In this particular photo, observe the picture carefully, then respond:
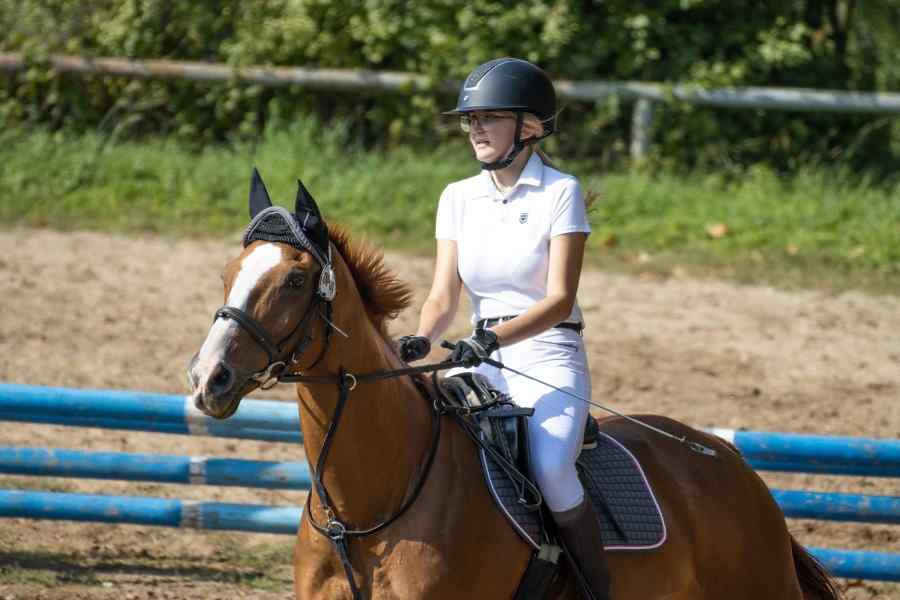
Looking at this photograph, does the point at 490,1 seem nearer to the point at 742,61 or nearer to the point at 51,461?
the point at 742,61

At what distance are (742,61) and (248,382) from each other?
36.3 feet

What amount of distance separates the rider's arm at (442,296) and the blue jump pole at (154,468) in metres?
2.03

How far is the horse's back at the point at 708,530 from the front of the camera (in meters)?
4.88

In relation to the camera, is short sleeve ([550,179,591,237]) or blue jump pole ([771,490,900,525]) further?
blue jump pole ([771,490,900,525])

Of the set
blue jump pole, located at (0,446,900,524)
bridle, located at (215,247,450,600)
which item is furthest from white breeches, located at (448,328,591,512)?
blue jump pole, located at (0,446,900,524)

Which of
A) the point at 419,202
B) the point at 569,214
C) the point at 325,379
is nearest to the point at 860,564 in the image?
the point at 569,214

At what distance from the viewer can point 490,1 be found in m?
13.7

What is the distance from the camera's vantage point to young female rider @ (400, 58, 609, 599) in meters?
4.46

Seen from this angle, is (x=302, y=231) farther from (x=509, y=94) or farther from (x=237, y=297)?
(x=509, y=94)

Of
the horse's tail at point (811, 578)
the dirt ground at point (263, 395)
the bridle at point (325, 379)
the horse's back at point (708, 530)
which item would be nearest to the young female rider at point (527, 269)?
the bridle at point (325, 379)

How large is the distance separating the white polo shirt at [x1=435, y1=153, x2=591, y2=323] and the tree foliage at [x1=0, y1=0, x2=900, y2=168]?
29.1 ft

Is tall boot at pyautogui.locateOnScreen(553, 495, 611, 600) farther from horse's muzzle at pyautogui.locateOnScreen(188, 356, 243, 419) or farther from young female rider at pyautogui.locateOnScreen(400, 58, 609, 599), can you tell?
horse's muzzle at pyautogui.locateOnScreen(188, 356, 243, 419)

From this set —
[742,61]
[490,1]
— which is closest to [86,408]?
[490,1]

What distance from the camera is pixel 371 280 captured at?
4266 mm
